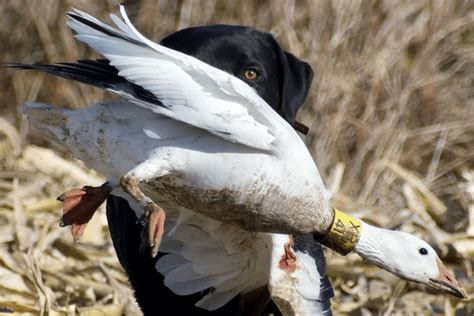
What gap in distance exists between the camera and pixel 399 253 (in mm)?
4078

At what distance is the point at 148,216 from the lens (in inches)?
139

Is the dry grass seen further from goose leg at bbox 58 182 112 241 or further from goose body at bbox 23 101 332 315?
goose leg at bbox 58 182 112 241

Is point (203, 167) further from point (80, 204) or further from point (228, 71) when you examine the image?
point (228, 71)

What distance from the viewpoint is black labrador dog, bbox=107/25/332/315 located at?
15.9 feet

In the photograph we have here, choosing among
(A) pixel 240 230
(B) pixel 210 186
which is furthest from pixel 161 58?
(A) pixel 240 230

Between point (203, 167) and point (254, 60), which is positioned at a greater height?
point (203, 167)

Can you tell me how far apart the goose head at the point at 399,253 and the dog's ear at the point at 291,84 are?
1080 mm

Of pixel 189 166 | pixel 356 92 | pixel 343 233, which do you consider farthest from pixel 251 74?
pixel 356 92

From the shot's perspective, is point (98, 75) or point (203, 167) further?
point (98, 75)

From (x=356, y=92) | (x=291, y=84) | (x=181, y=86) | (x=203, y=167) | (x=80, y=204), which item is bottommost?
(x=356, y=92)

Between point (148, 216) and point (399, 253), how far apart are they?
3.14ft

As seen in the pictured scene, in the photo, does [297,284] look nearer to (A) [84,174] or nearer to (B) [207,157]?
(B) [207,157]

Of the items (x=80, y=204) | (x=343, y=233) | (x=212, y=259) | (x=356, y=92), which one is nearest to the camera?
(x=80, y=204)

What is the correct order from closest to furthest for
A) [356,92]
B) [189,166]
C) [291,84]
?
[189,166] → [291,84] → [356,92]
